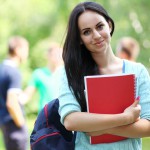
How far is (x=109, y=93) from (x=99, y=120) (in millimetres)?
131

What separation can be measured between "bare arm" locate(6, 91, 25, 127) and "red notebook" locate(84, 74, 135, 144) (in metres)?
3.22

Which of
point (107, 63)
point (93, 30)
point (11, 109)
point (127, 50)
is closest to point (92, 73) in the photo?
point (107, 63)

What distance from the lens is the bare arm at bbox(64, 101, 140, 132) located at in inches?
81.4

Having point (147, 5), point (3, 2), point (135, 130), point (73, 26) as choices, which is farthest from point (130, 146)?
point (3, 2)

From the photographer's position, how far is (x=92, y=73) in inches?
87.7

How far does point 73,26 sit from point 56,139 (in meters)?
0.51

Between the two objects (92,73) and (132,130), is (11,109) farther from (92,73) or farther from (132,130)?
(132,130)

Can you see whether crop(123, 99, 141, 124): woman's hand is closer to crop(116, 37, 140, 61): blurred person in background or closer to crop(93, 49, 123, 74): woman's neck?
crop(93, 49, 123, 74): woman's neck

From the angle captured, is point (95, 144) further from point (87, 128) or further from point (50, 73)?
point (50, 73)

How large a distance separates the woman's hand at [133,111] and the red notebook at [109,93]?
0.03m

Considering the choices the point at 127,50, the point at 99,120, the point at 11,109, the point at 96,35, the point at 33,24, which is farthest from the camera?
the point at 33,24

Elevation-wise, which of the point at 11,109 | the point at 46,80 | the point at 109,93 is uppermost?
the point at 109,93

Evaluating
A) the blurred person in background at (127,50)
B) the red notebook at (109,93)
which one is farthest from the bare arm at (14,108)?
the red notebook at (109,93)

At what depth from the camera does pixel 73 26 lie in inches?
87.3
